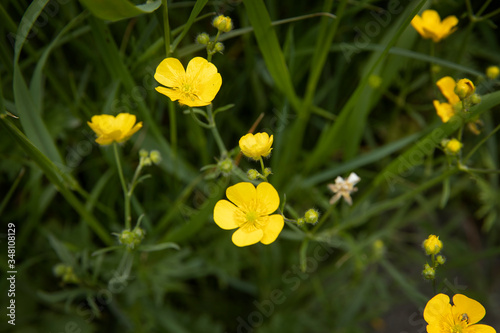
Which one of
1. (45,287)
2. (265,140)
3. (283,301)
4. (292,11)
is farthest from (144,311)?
(292,11)

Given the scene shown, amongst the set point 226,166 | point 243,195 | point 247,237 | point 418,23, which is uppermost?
point 418,23

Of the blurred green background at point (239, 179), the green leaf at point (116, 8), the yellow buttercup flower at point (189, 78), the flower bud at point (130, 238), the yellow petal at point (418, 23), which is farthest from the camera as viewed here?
the blurred green background at point (239, 179)

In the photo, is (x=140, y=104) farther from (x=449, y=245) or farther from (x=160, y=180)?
(x=449, y=245)

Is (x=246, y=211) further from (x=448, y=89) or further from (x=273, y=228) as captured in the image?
(x=448, y=89)

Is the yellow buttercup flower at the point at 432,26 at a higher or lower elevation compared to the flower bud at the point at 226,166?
higher

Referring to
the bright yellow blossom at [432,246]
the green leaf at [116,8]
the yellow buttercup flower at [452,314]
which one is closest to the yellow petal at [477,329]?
the yellow buttercup flower at [452,314]

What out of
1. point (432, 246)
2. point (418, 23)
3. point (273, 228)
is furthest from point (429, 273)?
point (418, 23)

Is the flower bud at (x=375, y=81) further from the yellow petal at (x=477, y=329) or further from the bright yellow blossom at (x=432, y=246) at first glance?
the yellow petal at (x=477, y=329)
